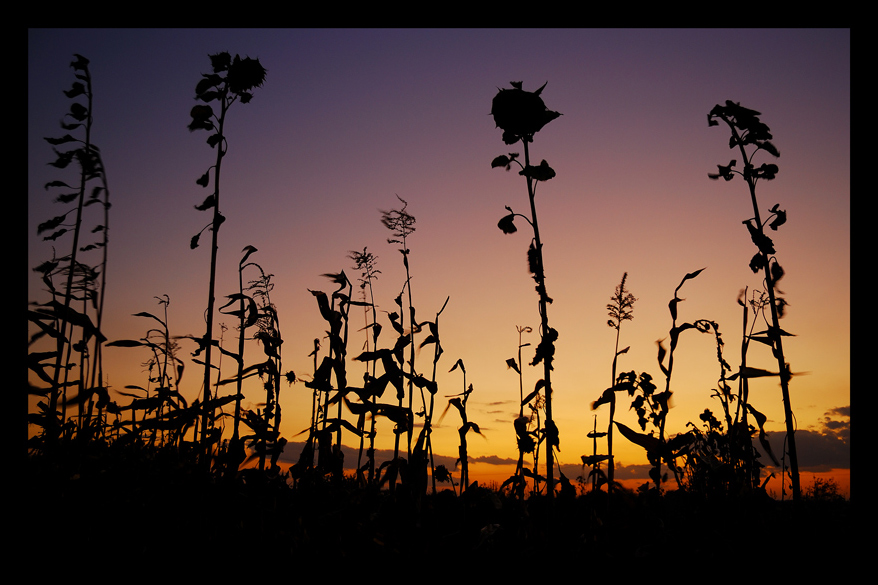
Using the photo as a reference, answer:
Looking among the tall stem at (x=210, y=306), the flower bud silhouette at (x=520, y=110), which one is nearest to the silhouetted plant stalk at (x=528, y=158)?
the flower bud silhouette at (x=520, y=110)

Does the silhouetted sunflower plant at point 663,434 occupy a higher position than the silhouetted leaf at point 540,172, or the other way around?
the silhouetted leaf at point 540,172

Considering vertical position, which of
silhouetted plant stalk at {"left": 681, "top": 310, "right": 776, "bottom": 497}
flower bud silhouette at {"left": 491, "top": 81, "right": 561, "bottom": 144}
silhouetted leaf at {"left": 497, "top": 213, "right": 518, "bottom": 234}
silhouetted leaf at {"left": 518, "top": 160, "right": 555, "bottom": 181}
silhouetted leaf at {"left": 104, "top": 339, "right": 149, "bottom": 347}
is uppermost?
flower bud silhouette at {"left": 491, "top": 81, "right": 561, "bottom": 144}

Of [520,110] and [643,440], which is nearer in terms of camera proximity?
[643,440]

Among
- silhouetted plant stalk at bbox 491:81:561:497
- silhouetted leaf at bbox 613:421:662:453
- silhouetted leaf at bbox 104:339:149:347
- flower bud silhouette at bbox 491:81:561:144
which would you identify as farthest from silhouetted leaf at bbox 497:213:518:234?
silhouetted leaf at bbox 104:339:149:347

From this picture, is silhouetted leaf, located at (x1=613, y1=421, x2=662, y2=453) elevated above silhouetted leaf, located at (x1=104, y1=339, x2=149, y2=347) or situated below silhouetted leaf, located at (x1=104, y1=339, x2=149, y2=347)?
below

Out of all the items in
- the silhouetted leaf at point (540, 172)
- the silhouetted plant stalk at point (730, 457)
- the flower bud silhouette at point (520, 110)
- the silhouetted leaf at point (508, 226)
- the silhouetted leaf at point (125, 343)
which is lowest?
the silhouetted plant stalk at point (730, 457)

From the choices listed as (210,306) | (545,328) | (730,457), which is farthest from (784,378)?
(210,306)

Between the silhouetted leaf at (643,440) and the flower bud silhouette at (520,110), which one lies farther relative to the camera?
the flower bud silhouette at (520,110)

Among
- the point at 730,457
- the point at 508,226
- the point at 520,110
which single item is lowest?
the point at 730,457

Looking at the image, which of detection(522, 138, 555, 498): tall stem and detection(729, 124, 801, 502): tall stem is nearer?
detection(522, 138, 555, 498): tall stem

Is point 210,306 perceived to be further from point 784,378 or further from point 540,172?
point 784,378

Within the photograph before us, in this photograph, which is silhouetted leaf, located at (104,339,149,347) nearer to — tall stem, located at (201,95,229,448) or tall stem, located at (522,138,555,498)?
tall stem, located at (201,95,229,448)

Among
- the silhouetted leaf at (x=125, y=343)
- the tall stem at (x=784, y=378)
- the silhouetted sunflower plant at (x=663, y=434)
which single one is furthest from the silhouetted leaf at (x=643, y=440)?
the silhouetted leaf at (x=125, y=343)

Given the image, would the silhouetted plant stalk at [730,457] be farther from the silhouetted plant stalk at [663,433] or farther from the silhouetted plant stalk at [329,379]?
the silhouetted plant stalk at [329,379]
